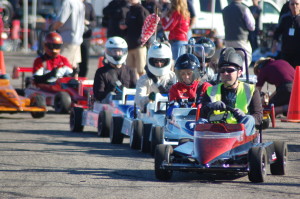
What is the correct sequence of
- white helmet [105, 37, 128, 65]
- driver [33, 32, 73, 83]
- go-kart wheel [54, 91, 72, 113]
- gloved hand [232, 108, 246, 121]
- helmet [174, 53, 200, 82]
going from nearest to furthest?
gloved hand [232, 108, 246, 121] < helmet [174, 53, 200, 82] < white helmet [105, 37, 128, 65] < go-kart wheel [54, 91, 72, 113] < driver [33, 32, 73, 83]

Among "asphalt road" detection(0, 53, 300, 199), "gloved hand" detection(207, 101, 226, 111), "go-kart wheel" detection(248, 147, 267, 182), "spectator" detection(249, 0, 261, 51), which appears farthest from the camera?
"spectator" detection(249, 0, 261, 51)

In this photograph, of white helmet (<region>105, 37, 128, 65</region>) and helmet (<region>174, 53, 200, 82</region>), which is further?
white helmet (<region>105, 37, 128, 65</region>)

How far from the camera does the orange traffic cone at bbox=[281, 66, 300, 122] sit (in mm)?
13586

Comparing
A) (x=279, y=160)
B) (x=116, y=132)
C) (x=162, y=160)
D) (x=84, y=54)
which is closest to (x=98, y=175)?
(x=162, y=160)

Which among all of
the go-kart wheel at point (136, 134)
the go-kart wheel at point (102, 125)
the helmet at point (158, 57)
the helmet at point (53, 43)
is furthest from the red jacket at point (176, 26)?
the go-kart wheel at point (136, 134)

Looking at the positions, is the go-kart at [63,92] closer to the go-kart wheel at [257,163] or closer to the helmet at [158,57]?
the helmet at [158,57]

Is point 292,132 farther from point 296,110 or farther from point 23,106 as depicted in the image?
point 23,106

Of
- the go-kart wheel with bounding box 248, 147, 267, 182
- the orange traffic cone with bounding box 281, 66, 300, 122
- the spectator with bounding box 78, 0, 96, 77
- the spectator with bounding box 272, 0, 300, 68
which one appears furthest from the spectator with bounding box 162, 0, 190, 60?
the go-kart wheel with bounding box 248, 147, 267, 182

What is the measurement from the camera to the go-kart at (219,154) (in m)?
8.27

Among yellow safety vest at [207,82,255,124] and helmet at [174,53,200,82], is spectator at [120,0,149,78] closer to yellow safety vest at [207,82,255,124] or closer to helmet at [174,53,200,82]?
helmet at [174,53,200,82]

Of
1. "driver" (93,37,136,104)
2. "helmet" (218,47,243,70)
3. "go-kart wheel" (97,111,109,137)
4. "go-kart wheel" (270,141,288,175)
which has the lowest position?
"go-kart wheel" (97,111,109,137)

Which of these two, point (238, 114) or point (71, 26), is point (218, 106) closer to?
point (238, 114)

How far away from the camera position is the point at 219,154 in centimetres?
841

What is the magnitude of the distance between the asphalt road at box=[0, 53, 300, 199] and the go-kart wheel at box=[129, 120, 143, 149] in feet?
0.49
